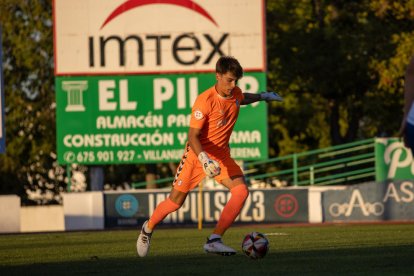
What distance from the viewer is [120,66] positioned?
2636 cm

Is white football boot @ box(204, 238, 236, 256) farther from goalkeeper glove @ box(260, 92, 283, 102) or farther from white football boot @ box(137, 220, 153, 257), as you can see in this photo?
goalkeeper glove @ box(260, 92, 283, 102)

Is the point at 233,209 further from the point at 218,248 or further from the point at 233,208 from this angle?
the point at 218,248

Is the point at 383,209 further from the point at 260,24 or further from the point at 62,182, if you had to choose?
the point at 62,182

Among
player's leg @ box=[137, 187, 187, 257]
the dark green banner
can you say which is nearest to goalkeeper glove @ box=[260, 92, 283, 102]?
player's leg @ box=[137, 187, 187, 257]

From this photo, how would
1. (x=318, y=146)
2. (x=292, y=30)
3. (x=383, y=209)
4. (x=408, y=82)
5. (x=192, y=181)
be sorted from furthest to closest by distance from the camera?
(x=318, y=146)
(x=292, y=30)
(x=383, y=209)
(x=192, y=181)
(x=408, y=82)

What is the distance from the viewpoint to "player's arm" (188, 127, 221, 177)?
38.9ft

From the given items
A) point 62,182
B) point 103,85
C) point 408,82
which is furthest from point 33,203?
point 408,82

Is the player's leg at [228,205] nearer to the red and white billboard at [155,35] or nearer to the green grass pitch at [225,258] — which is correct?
the green grass pitch at [225,258]

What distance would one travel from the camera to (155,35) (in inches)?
1033

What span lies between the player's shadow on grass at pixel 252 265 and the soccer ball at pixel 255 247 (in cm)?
8

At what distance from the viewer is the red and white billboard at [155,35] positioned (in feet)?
85.7

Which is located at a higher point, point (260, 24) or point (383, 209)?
point (260, 24)

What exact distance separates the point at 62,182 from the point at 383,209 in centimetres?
1950

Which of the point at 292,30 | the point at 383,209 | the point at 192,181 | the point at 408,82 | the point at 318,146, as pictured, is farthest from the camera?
the point at 318,146
